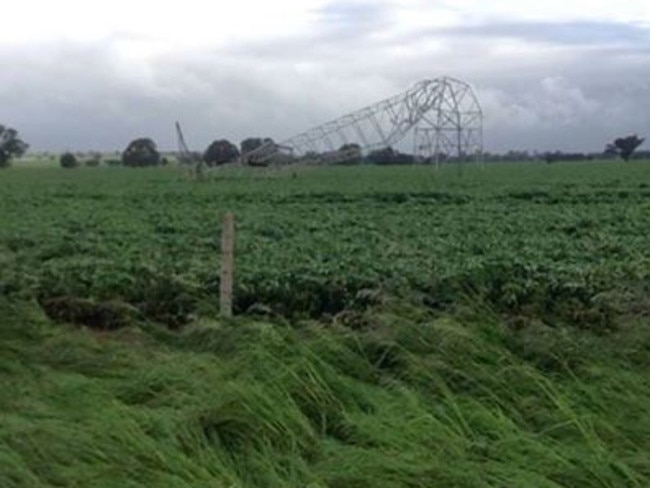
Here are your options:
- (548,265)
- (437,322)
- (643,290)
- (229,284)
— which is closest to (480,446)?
(437,322)

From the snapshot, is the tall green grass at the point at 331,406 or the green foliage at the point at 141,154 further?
the green foliage at the point at 141,154

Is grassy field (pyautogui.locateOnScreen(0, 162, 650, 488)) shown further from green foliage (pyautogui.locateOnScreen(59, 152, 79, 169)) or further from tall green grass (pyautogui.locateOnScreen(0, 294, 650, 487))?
green foliage (pyautogui.locateOnScreen(59, 152, 79, 169))

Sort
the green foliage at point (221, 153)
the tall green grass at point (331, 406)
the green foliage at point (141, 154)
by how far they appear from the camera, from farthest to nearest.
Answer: the green foliage at point (141, 154)
the green foliage at point (221, 153)
the tall green grass at point (331, 406)

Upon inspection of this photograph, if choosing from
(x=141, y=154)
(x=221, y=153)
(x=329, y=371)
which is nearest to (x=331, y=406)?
(x=329, y=371)

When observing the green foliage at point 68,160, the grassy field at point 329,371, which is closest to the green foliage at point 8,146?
the green foliage at point 68,160

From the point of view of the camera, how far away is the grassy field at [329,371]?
5047 millimetres

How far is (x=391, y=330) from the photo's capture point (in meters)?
7.34

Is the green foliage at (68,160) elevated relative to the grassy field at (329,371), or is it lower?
lower

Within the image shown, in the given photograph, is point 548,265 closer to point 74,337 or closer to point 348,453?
point 74,337

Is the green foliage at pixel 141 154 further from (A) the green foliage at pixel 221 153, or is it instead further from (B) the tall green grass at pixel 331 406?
(B) the tall green grass at pixel 331 406

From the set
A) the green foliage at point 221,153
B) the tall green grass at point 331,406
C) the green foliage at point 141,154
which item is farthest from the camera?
the green foliage at point 141,154

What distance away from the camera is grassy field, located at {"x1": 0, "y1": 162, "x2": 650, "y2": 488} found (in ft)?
16.6

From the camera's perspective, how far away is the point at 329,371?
6516 mm

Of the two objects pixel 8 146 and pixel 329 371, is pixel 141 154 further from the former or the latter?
pixel 329 371
